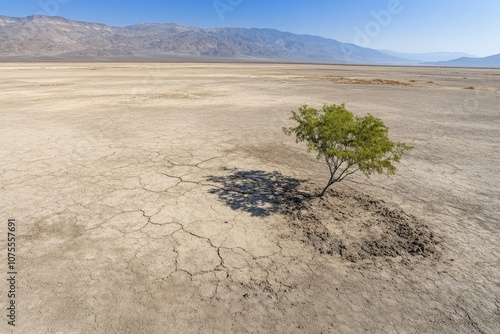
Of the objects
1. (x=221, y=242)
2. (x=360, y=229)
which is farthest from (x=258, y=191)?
(x=360, y=229)

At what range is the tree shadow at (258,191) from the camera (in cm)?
555

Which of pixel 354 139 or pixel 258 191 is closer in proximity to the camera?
pixel 354 139

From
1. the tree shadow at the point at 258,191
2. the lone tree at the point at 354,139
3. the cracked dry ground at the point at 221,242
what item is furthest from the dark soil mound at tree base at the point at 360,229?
the lone tree at the point at 354,139

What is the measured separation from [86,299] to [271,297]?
2283 mm

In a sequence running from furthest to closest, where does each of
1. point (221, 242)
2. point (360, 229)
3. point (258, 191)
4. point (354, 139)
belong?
point (258, 191), point (354, 139), point (360, 229), point (221, 242)

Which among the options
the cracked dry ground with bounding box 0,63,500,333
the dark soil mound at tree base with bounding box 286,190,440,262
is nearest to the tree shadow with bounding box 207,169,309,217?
the cracked dry ground with bounding box 0,63,500,333

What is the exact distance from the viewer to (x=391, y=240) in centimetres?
464

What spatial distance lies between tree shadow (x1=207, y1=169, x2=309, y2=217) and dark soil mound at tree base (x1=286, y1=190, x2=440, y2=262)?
0.33 m

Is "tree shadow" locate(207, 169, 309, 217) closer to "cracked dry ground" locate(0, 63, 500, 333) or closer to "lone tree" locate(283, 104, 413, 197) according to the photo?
"cracked dry ground" locate(0, 63, 500, 333)

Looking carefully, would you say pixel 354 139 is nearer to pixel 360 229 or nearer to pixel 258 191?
pixel 360 229

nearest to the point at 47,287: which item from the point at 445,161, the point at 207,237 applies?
the point at 207,237

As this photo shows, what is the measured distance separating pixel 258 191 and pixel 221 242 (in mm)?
1883

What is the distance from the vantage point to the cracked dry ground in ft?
10.8

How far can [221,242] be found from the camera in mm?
4531
